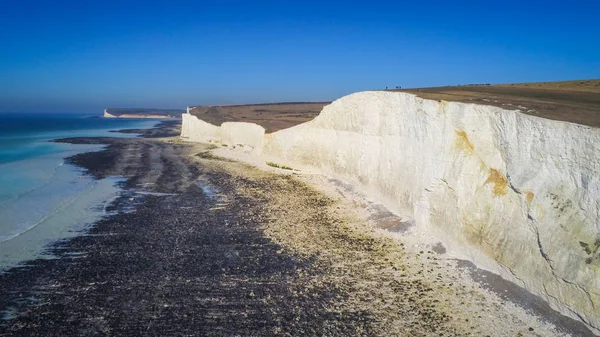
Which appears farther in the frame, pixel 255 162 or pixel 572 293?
pixel 255 162

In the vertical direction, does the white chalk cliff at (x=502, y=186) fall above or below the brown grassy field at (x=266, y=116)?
below

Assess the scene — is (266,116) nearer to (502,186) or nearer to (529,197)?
(502,186)

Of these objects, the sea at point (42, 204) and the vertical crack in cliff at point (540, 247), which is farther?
the sea at point (42, 204)

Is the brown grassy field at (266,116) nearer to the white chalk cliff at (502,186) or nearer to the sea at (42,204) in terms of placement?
the sea at (42,204)

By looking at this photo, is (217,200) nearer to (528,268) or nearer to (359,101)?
(359,101)

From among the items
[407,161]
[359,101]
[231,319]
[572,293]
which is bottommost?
[231,319]

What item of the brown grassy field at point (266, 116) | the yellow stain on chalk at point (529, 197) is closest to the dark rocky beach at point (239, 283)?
the yellow stain on chalk at point (529, 197)

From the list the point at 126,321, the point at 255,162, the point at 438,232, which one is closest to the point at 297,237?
the point at 438,232
